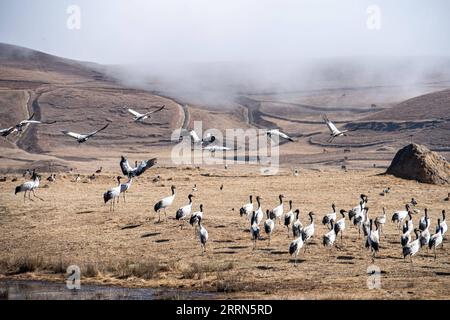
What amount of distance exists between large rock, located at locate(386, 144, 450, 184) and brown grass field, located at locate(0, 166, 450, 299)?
1.33m

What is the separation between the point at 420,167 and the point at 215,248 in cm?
2053

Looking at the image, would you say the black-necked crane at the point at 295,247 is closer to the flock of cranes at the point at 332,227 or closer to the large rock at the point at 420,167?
the flock of cranes at the point at 332,227

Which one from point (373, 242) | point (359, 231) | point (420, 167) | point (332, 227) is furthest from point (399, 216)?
point (420, 167)

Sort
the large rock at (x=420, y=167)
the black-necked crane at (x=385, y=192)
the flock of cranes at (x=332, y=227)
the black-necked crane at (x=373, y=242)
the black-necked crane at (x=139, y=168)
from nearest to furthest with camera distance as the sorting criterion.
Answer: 1. the black-necked crane at (x=373, y=242)
2. the flock of cranes at (x=332, y=227)
3. the black-necked crane at (x=139, y=168)
4. the black-necked crane at (x=385, y=192)
5. the large rock at (x=420, y=167)

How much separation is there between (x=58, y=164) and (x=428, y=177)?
4607cm

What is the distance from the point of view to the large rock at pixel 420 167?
40.3 m

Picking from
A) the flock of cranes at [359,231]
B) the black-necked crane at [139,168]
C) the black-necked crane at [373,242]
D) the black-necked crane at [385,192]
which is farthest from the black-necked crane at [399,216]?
the black-necked crane at [139,168]

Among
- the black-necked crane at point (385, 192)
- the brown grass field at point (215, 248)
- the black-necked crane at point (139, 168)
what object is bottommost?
the brown grass field at point (215, 248)

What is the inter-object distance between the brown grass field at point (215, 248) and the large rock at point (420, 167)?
1331 millimetres

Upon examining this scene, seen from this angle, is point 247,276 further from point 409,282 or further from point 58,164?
point 58,164

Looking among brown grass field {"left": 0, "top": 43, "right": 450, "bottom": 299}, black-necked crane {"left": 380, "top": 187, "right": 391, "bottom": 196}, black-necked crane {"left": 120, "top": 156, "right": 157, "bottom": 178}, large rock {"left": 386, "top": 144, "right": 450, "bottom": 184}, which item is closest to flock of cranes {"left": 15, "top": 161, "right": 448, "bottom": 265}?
black-necked crane {"left": 120, "top": 156, "right": 157, "bottom": 178}

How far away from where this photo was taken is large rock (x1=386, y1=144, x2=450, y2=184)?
1588 inches

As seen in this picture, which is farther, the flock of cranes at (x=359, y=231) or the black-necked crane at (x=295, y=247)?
the flock of cranes at (x=359, y=231)

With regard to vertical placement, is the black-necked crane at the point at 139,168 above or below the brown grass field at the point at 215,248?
above
